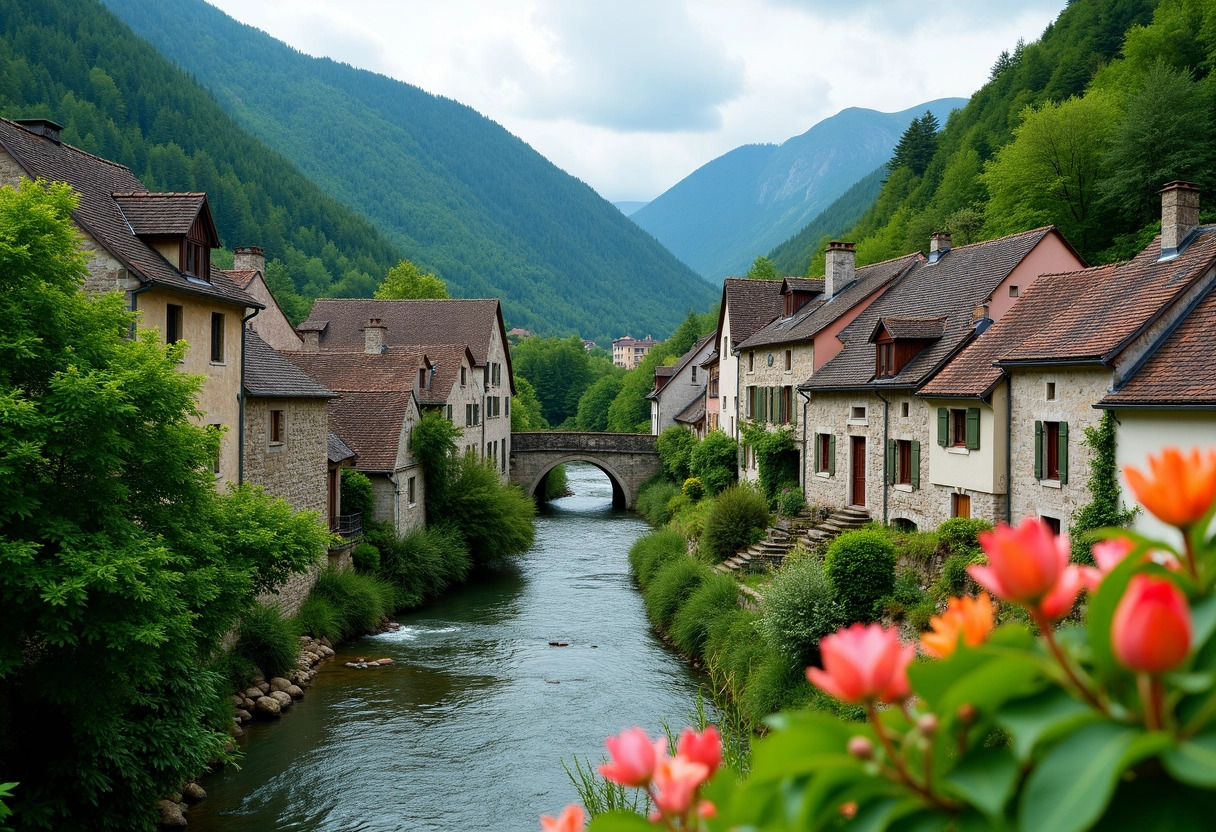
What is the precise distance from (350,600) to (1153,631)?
90.2 ft

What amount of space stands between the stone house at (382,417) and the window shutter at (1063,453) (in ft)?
69.1

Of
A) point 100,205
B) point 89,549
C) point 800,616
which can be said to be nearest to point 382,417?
point 100,205

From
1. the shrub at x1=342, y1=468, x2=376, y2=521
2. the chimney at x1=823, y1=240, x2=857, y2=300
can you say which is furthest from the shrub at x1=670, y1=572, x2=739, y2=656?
the chimney at x1=823, y1=240, x2=857, y2=300

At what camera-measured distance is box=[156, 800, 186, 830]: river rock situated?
1504 centimetres

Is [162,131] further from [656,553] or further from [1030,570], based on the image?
[1030,570]

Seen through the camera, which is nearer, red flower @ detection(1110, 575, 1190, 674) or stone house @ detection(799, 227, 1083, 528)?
red flower @ detection(1110, 575, 1190, 674)

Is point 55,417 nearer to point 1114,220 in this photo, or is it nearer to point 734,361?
point 734,361

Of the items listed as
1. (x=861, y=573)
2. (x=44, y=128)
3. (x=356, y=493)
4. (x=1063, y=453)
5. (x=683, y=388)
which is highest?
(x=44, y=128)

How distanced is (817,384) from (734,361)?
11.6 metres

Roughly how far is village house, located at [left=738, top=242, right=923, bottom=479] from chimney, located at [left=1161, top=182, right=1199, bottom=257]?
12.3 metres

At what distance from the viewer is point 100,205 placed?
64.7 ft

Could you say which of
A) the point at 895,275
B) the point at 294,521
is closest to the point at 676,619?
the point at 294,521

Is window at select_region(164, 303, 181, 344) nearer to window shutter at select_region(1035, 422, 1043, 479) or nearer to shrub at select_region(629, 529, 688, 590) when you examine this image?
shrub at select_region(629, 529, 688, 590)

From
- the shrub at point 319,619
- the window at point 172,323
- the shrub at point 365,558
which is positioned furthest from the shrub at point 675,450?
the window at point 172,323
